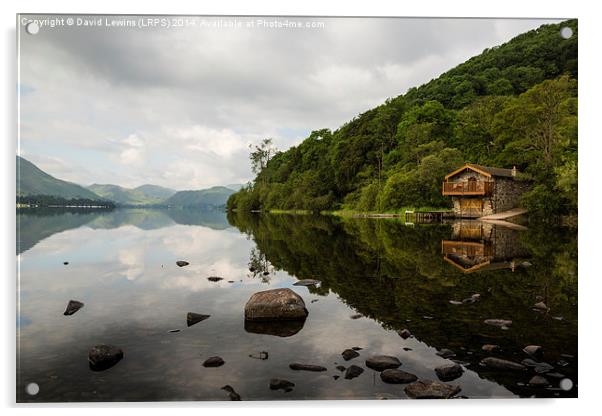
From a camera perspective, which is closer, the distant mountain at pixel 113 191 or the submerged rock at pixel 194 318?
the submerged rock at pixel 194 318

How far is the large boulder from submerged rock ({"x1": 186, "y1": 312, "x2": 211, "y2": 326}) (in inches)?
35.8

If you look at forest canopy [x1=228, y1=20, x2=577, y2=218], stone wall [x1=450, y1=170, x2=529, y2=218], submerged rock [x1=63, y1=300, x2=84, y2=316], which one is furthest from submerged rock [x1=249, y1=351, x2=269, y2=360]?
stone wall [x1=450, y1=170, x2=529, y2=218]

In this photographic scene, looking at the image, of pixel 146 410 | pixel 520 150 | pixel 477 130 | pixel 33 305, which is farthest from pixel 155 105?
pixel 477 130

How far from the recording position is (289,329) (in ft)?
24.1

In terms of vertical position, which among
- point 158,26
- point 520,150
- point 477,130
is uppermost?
point 477,130

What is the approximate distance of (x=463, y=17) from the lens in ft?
20.9

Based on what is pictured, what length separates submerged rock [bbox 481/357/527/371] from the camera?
5.37 metres

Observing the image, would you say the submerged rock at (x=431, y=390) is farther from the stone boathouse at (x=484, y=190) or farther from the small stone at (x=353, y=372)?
the stone boathouse at (x=484, y=190)

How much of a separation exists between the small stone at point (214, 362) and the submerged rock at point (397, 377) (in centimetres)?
227

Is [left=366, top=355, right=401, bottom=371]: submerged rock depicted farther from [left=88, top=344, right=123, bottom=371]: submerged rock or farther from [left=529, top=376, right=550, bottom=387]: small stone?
[left=88, top=344, right=123, bottom=371]: submerged rock

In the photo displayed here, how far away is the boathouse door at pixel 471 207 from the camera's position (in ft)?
123

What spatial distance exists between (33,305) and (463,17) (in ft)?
33.4

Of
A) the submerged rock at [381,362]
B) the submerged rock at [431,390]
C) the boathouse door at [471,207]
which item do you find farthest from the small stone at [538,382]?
the boathouse door at [471,207]
